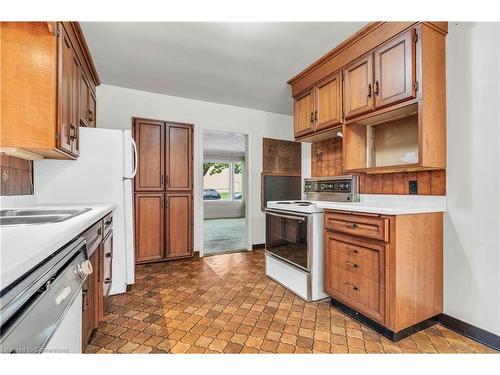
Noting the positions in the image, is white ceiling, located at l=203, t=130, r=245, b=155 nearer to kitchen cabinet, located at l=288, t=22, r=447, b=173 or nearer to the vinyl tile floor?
the vinyl tile floor

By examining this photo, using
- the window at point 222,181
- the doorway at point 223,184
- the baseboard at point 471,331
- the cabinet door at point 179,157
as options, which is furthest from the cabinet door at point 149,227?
the window at point 222,181

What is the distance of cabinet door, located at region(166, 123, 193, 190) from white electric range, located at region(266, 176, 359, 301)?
1.42 m

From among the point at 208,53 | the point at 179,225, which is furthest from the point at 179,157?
the point at 208,53

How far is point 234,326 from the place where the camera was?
1.81 meters

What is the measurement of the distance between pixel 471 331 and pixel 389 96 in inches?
68.8

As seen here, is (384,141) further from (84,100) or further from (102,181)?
(84,100)

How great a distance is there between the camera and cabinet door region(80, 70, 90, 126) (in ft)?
7.27

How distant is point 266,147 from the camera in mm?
4316

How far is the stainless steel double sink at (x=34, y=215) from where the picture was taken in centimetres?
129

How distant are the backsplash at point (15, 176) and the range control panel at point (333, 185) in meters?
2.73

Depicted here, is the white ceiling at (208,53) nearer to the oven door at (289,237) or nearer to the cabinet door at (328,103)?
the cabinet door at (328,103)

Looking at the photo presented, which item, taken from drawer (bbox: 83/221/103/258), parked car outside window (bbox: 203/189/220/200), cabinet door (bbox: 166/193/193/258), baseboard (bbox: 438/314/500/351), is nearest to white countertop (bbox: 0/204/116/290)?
drawer (bbox: 83/221/103/258)
